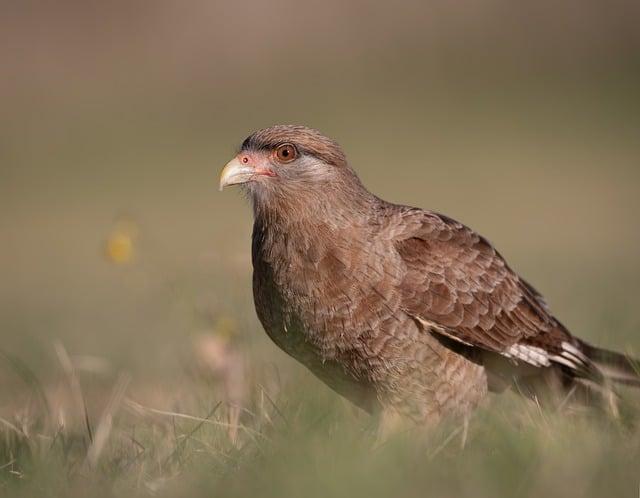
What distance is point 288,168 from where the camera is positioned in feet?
21.4

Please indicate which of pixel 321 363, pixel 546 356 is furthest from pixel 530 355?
pixel 321 363

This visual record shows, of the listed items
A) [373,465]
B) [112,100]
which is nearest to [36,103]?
[112,100]

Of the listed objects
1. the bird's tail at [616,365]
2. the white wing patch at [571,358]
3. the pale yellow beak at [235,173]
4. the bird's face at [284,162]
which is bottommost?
the white wing patch at [571,358]

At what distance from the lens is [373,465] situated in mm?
4039

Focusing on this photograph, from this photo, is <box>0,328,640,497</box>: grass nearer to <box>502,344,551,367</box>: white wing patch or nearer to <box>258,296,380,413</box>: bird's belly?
<box>258,296,380,413</box>: bird's belly

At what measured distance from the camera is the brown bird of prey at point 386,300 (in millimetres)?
5902

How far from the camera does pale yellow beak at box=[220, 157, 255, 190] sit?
647cm

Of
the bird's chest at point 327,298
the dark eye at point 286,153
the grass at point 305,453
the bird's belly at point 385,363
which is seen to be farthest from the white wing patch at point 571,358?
the dark eye at point 286,153

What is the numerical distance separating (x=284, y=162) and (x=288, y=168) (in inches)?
2.1

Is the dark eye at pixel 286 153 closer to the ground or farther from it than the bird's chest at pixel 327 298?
farther from it

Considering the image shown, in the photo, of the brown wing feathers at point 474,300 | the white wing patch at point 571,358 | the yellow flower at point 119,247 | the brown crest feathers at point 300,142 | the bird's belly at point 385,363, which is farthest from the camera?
the yellow flower at point 119,247

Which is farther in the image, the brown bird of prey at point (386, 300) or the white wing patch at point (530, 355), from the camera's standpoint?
the white wing patch at point (530, 355)

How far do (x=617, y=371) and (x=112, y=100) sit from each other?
87.3 feet

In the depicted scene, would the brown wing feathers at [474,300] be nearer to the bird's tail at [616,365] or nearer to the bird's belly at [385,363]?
the bird's tail at [616,365]
